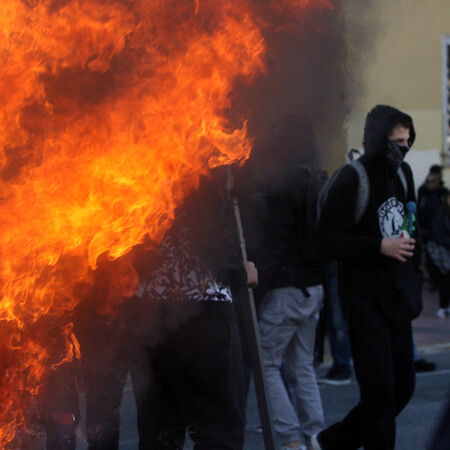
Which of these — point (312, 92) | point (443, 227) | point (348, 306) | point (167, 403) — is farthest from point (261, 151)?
point (443, 227)

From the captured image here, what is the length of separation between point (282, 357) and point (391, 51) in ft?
7.03

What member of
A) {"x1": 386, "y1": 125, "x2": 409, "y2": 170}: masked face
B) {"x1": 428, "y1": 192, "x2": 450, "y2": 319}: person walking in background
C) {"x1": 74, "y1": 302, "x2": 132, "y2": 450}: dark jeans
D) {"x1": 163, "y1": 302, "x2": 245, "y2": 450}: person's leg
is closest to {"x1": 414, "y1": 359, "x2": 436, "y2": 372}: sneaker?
{"x1": 428, "y1": 192, "x2": 450, "y2": 319}: person walking in background

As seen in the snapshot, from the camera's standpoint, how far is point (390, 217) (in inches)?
159

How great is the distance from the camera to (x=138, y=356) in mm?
3248

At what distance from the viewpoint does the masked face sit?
3980 mm

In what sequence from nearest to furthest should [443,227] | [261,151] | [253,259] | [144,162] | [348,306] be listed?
[144,162], [261,151], [348,306], [253,259], [443,227]

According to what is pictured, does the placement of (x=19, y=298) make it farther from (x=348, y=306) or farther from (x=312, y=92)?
(x=348, y=306)

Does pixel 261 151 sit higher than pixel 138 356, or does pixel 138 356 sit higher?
pixel 261 151

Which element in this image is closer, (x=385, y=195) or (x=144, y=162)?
(x=144, y=162)

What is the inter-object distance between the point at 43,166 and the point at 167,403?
3.57 feet

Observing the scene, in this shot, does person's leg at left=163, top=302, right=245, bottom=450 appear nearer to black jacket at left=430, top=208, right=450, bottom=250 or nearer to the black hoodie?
the black hoodie

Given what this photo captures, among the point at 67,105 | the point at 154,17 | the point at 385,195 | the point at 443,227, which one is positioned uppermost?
the point at 154,17

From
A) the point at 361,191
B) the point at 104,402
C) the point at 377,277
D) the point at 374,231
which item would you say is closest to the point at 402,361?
the point at 377,277

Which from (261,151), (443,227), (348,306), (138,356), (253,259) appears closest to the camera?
(138,356)
